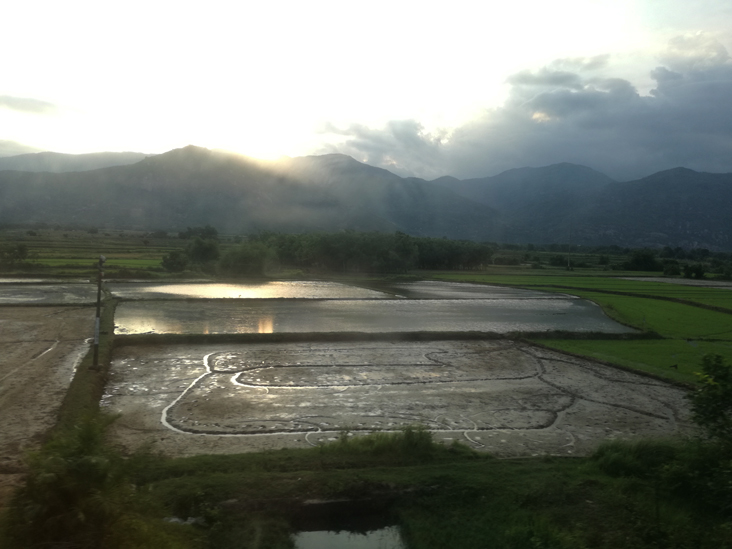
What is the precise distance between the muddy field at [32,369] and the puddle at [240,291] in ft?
28.4

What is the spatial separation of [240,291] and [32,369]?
24793 mm

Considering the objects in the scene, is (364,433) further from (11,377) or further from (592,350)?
(592,350)

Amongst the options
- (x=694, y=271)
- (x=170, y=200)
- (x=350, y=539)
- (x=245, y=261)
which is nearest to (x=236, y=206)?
(x=170, y=200)

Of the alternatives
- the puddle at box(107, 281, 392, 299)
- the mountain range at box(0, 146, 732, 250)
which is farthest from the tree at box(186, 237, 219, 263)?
the mountain range at box(0, 146, 732, 250)

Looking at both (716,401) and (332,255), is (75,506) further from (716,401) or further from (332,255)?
(332,255)

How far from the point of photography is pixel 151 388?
47.4 ft

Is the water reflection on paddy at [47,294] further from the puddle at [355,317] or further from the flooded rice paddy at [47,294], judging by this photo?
the puddle at [355,317]

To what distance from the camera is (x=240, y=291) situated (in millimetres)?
39812

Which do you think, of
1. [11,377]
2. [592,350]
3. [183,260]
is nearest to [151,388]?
[11,377]

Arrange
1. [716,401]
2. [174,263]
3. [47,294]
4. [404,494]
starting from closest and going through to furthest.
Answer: [404,494]
[716,401]
[47,294]
[174,263]

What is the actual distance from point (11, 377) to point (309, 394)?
26.4 feet

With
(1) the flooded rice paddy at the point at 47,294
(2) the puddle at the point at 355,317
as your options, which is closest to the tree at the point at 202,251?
(1) the flooded rice paddy at the point at 47,294

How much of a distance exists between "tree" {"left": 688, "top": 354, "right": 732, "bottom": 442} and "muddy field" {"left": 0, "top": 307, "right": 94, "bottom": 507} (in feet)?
35.9

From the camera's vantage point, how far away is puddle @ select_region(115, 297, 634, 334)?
2398cm
